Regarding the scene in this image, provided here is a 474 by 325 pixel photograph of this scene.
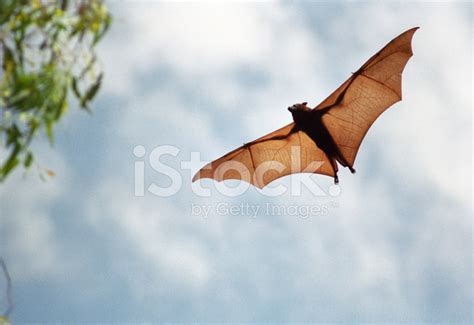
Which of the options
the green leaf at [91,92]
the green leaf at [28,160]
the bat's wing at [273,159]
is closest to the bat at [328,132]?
the bat's wing at [273,159]

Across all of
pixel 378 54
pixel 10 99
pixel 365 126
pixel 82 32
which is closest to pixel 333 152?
pixel 365 126

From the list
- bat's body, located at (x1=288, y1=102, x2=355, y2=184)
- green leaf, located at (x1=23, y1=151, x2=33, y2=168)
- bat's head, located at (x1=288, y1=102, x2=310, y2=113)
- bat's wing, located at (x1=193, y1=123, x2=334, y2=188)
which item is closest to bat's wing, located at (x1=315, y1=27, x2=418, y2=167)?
bat's body, located at (x1=288, y1=102, x2=355, y2=184)

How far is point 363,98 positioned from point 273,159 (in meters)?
2.14

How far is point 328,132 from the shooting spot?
9.13m

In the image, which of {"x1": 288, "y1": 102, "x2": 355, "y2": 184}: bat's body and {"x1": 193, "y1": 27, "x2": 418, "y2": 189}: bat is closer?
{"x1": 193, "y1": 27, "x2": 418, "y2": 189}: bat

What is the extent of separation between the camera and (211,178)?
915 cm

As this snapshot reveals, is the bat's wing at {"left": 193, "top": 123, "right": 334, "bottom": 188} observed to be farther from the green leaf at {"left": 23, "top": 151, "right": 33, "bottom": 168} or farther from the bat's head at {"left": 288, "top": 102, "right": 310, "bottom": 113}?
the green leaf at {"left": 23, "top": 151, "right": 33, "bottom": 168}

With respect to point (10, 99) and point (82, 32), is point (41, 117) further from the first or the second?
point (82, 32)

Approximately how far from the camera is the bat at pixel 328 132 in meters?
8.68

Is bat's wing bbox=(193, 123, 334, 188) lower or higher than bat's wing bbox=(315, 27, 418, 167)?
lower

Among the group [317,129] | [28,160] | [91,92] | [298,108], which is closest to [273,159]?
[317,129]

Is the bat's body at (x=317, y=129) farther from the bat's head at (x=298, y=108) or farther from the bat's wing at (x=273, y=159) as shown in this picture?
the bat's wing at (x=273, y=159)

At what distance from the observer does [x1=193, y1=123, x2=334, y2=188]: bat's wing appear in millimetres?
9430

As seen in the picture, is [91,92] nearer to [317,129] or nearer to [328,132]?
[317,129]
